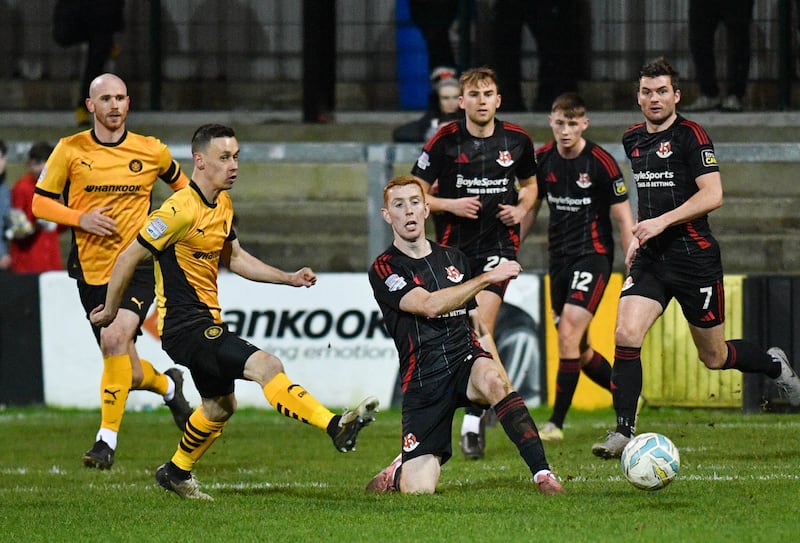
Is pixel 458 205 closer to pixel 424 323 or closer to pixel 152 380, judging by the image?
pixel 424 323

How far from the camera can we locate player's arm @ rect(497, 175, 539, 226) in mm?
9727

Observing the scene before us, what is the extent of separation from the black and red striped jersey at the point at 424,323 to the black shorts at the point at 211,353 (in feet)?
2.46

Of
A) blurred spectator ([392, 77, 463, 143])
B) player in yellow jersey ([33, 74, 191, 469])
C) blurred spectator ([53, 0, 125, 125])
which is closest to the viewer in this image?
player in yellow jersey ([33, 74, 191, 469])

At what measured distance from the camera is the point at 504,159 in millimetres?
9758

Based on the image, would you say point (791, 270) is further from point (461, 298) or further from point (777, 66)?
point (461, 298)

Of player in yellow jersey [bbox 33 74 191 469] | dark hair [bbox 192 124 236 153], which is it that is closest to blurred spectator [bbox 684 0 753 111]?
player in yellow jersey [bbox 33 74 191 469]

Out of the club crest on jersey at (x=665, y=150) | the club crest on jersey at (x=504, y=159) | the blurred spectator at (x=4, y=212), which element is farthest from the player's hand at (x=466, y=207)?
→ the blurred spectator at (x=4, y=212)

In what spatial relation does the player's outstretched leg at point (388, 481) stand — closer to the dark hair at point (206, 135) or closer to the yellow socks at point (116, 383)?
the dark hair at point (206, 135)

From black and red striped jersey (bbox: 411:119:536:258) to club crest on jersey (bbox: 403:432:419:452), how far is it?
2.30 meters

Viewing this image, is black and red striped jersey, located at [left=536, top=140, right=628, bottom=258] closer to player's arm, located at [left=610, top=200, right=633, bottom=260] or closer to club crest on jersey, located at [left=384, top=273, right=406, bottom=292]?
player's arm, located at [left=610, top=200, right=633, bottom=260]

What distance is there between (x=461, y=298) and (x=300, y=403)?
→ 0.98 metres

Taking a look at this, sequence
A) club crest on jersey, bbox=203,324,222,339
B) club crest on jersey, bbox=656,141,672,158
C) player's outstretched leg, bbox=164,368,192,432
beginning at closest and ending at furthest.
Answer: club crest on jersey, bbox=203,324,222,339, club crest on jersey, bbox=656,141,672,158, player's outstretched leg, bbox=164,368,192,432

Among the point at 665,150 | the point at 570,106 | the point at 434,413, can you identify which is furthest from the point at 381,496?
the point at 570,106

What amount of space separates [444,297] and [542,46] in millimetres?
8663
